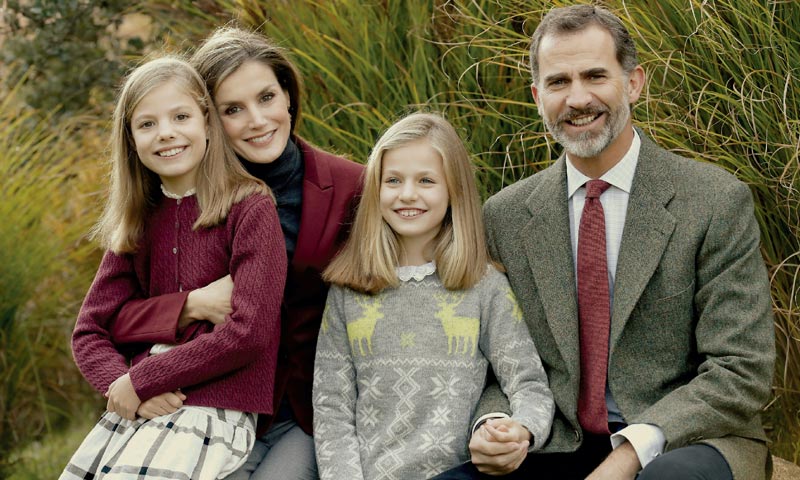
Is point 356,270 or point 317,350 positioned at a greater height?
point 356,270

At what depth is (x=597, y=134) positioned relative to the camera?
292 centimetres

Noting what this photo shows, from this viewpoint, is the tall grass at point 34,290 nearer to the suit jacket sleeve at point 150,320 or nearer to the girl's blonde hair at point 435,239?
the suit jacket sleeve at point 150,320

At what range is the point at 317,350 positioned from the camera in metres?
3.02

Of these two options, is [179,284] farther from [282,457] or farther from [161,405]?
[282,457]

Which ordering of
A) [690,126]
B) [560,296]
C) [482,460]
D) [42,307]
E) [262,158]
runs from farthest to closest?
1. [42,307]
2. [690,126]
3. [262,158]
4. [560,296]
5. [482,460]

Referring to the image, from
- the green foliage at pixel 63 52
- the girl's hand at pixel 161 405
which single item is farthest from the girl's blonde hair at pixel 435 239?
the green foliage at pixel 63 52

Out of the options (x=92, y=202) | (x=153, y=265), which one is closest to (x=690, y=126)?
(x=153, y=265)

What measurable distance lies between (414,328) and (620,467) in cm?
69

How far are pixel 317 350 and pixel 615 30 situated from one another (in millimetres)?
1262

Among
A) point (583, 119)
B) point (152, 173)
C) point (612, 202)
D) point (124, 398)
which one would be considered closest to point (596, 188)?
point (612, 202)

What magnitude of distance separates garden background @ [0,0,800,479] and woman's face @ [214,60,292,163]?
0.47 metres

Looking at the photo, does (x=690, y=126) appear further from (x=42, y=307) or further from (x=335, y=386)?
(x=42, y=307)

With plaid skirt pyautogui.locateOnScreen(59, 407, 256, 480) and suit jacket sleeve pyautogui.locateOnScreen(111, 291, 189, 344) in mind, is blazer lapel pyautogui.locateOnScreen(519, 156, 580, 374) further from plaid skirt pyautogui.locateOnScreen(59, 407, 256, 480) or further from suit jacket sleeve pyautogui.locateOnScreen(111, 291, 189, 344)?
suit jacket sleeve pyautogui.locateOnScreen(111, 291, 189, 344)

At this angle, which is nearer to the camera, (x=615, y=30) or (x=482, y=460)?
(x=482, y=460)
